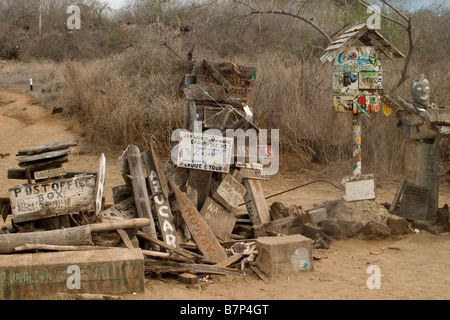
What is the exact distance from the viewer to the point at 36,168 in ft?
18.4

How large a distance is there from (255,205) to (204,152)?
0.94 meters

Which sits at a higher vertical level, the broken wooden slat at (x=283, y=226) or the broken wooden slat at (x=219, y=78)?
the broken wooden slat at (x=219, y=78)

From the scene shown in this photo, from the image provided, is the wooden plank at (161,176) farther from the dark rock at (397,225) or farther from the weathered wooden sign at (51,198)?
the dark rock at (397,225)

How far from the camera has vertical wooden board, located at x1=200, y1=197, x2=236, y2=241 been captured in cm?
652

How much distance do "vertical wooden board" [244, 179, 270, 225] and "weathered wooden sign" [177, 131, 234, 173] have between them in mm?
→ 455

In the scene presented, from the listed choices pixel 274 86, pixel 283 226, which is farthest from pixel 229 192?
pixel 274 86

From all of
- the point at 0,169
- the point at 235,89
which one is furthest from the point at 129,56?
the point at 235,89

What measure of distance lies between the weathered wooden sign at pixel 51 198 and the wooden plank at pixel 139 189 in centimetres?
58

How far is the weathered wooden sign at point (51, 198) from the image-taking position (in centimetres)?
548

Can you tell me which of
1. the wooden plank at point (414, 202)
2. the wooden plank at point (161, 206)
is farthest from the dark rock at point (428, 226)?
the wooden plank at point (161, 206)

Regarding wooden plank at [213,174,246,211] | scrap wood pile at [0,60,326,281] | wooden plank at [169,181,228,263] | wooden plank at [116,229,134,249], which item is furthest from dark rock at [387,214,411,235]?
wooden plank at [116,229,134,249]

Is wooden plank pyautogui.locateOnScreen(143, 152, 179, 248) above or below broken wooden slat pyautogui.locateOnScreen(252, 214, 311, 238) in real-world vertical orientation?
above

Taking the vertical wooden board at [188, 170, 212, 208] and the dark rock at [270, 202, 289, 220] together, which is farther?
the dark rock at [270, 202, 289, 220]

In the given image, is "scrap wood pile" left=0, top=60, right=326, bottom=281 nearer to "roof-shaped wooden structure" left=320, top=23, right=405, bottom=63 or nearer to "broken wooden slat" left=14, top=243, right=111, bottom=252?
"broken wooden slat" left=14, top=243, right=111, bottom=252
